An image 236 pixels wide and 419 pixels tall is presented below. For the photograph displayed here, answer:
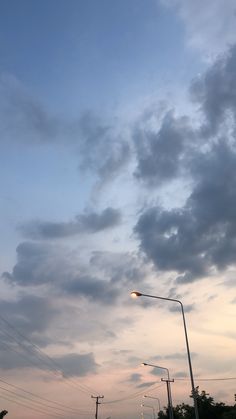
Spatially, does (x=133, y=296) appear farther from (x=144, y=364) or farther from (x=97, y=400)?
(x=97, y=400)

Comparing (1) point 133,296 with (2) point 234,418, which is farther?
(2) point 234,418

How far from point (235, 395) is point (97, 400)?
47.7m

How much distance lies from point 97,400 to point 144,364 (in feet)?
189

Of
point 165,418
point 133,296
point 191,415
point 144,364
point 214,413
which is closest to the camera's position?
point 133,296

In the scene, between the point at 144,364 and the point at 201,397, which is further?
the point at 201,397

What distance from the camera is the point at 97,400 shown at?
10588cm

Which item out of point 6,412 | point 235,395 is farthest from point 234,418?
point 6,412

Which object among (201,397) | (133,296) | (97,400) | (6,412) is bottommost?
(133,296)

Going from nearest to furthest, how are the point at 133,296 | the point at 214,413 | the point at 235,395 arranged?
the point at 133,296, the point at 235,395, the point at 214,413

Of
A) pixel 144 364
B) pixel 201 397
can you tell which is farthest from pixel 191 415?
pixel 144 364

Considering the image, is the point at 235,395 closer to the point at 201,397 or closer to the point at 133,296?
the point at 201,397

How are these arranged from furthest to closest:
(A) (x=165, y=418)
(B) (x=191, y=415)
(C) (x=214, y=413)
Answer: (A) (x=165, y=418)
(B) (x=191, y=415)
(C) (x=214, y=413)

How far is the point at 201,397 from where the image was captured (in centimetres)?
8019

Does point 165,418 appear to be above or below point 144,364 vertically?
above
